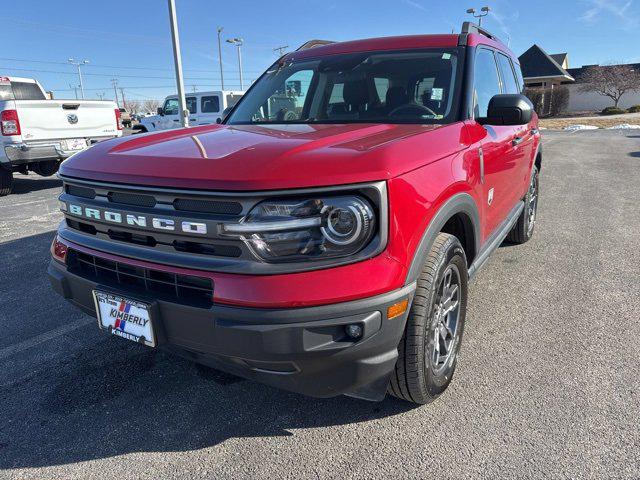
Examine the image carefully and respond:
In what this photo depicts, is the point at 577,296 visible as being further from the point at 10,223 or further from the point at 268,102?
the point at 10,223

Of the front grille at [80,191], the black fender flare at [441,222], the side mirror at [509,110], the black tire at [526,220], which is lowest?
the black tire at [526,220]

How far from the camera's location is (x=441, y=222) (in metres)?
2.19

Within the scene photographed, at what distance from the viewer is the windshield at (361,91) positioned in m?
2.92

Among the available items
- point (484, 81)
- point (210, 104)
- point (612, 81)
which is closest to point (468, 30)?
point (484, 81)

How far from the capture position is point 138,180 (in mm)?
1974

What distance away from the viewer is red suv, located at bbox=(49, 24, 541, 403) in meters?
1.76

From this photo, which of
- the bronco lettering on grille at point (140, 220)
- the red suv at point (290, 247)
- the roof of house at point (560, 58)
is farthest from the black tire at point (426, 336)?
the roof of house at point (560, 58)

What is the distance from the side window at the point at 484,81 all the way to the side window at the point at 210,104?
1404 cm

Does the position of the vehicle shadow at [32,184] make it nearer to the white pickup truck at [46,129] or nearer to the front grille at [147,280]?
the white pickup truck at [46,129]

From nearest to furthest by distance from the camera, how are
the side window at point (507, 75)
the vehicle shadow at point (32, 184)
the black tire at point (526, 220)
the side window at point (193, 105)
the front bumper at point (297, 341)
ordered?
the front bumper at point (297, 341), the side window at point (507, 75), the black tire at point (526, 220), the vehicle shadow at point (32, 184), the side window at point (193, 105)

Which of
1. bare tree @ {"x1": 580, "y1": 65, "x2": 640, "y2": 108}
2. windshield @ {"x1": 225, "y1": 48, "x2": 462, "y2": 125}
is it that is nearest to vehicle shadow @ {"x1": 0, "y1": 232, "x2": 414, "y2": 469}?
windshield @ {"x1": 225, "y1": 48, "x2": 462, "y2": 125}

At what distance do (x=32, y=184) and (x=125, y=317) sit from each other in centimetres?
1014

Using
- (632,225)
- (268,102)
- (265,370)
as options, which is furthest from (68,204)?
(632,225)

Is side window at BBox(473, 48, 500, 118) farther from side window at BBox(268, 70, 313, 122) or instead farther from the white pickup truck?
the white pickup truck
